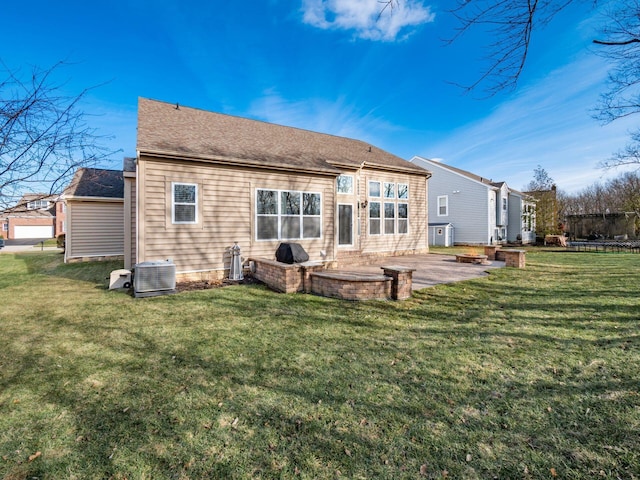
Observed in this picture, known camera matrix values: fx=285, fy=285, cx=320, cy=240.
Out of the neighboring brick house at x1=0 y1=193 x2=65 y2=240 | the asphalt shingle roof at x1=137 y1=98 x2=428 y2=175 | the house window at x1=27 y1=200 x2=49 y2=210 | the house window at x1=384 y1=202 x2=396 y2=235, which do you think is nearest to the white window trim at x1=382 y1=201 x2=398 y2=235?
the house window at x1=384 y1=202 x2=396 y2=235

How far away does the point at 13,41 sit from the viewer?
12.5ft

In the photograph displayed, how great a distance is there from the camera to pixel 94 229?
42.2 ft

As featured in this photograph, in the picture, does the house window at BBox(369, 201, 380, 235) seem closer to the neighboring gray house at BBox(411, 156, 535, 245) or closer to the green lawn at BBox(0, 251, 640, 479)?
the green lawn at BBox(0, 251, 640, 479)

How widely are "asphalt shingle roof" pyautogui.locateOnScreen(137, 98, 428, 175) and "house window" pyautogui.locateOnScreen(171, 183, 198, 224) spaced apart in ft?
2.72

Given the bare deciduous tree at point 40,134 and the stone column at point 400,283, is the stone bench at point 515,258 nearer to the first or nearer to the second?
the stone column at point 400,283

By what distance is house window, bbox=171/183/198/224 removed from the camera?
24.9ft

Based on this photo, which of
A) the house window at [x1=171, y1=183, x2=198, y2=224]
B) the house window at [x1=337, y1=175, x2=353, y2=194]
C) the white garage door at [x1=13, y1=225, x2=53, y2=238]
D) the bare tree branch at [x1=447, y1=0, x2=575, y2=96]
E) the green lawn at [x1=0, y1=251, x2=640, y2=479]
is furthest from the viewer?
the white garage door at [x1=13, y1=225, x2=53, y2=238]

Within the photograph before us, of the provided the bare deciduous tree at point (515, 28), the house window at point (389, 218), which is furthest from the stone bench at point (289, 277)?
the house window at point (389, 218)

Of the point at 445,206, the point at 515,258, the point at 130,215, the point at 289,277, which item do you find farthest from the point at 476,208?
the point at 130,215

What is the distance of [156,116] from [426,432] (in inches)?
450

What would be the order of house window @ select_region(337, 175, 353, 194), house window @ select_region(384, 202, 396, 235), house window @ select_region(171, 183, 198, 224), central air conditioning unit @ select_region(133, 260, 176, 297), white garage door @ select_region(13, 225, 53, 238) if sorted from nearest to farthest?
central air conditioning unit @ select_region(133, 260, 176, 297)
house window @ select_region(171, 183, 198, 224)
house window @ select_region(337, 175, 353, 194)
house window @ select_region(384, 202, 396, 235)
white garage door @ select_region(13, 225, 53, 238)

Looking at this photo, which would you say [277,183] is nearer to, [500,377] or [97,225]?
[500,377]

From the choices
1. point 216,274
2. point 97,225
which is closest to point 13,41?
point 216,274

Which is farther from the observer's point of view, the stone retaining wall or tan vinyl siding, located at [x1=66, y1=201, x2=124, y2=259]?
tan vinyl siding, located at [x1=66, y1=201, x2=124, y2=259]
